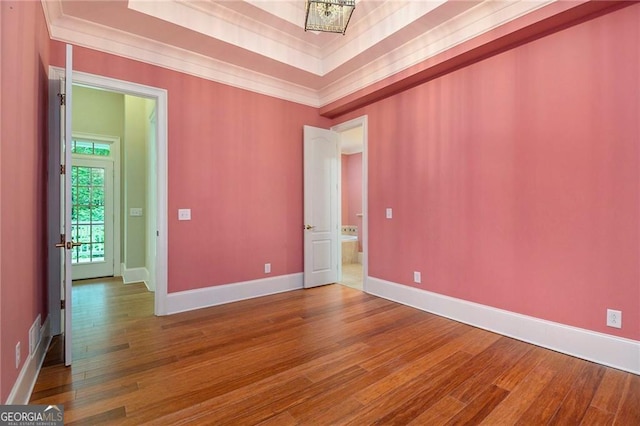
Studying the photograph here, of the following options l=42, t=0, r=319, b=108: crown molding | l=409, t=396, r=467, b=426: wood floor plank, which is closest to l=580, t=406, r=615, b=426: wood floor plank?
l=409, t=396, r=467, b=426: wood floor plank

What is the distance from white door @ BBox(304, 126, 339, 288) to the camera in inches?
173

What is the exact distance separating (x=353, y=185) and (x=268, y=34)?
473 centimetres

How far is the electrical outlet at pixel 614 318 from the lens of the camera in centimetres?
216

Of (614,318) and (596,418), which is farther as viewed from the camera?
(614,318)

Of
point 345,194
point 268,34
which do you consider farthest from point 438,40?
point 345,194

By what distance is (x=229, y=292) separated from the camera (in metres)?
3.73

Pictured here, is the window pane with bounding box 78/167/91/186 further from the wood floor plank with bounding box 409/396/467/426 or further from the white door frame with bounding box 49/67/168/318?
the wood floor plank with bounding box 409/396/467/426

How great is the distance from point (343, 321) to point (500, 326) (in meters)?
1.49

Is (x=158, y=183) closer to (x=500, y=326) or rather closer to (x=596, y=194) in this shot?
(x=500, y=326)

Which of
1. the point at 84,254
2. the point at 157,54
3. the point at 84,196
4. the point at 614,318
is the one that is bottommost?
the point at 614,318

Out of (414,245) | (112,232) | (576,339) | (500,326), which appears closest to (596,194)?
(576,339)

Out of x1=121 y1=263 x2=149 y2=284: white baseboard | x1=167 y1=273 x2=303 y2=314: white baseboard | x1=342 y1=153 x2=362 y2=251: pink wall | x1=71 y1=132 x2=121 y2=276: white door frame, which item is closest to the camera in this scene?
x1=167 y1=273 x2=303 y2=314: white baseboard

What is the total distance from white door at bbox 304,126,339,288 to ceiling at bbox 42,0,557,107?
910 millimetres

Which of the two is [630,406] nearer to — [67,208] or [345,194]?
[67,208]
